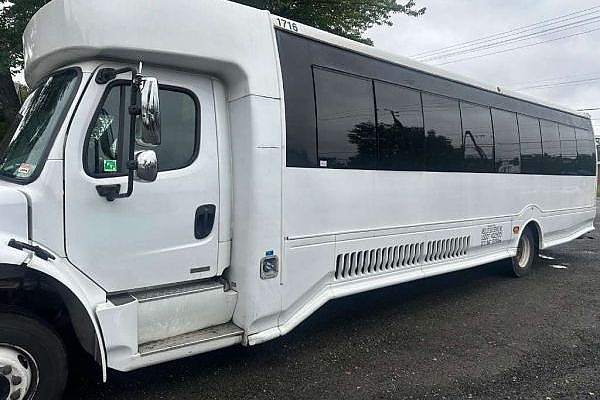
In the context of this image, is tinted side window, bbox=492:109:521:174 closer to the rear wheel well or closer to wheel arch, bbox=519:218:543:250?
wheel arch, bbox=519:218:543:250

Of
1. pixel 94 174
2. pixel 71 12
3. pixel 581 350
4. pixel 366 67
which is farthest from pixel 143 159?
pixel 581 350

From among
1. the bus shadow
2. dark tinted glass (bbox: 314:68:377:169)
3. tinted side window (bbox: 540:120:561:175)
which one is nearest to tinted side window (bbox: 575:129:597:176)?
tinted side window (bbox: 540:120:561:175)

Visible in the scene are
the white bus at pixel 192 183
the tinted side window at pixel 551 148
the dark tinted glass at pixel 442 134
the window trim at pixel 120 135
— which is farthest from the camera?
the tinted side window at pixel 551 148

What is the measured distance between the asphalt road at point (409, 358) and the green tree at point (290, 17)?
4498mm

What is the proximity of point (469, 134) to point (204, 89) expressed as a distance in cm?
416

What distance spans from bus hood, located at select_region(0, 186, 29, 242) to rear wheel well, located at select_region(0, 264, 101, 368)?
0.19 m

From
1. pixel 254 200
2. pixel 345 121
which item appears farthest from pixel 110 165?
pixel 345 121

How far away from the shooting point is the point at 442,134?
6.05m

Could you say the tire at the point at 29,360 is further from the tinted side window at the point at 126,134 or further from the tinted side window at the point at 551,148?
the tinted side window at the point at 551,148

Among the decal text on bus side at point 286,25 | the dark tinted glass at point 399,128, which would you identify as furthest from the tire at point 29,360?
the dark tinted glass at point 399,128

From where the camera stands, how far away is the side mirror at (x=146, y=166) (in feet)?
10.0

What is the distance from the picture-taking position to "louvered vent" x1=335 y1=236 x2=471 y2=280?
4766mm

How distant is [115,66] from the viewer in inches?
133

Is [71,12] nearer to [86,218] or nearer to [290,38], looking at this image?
[86,218]
